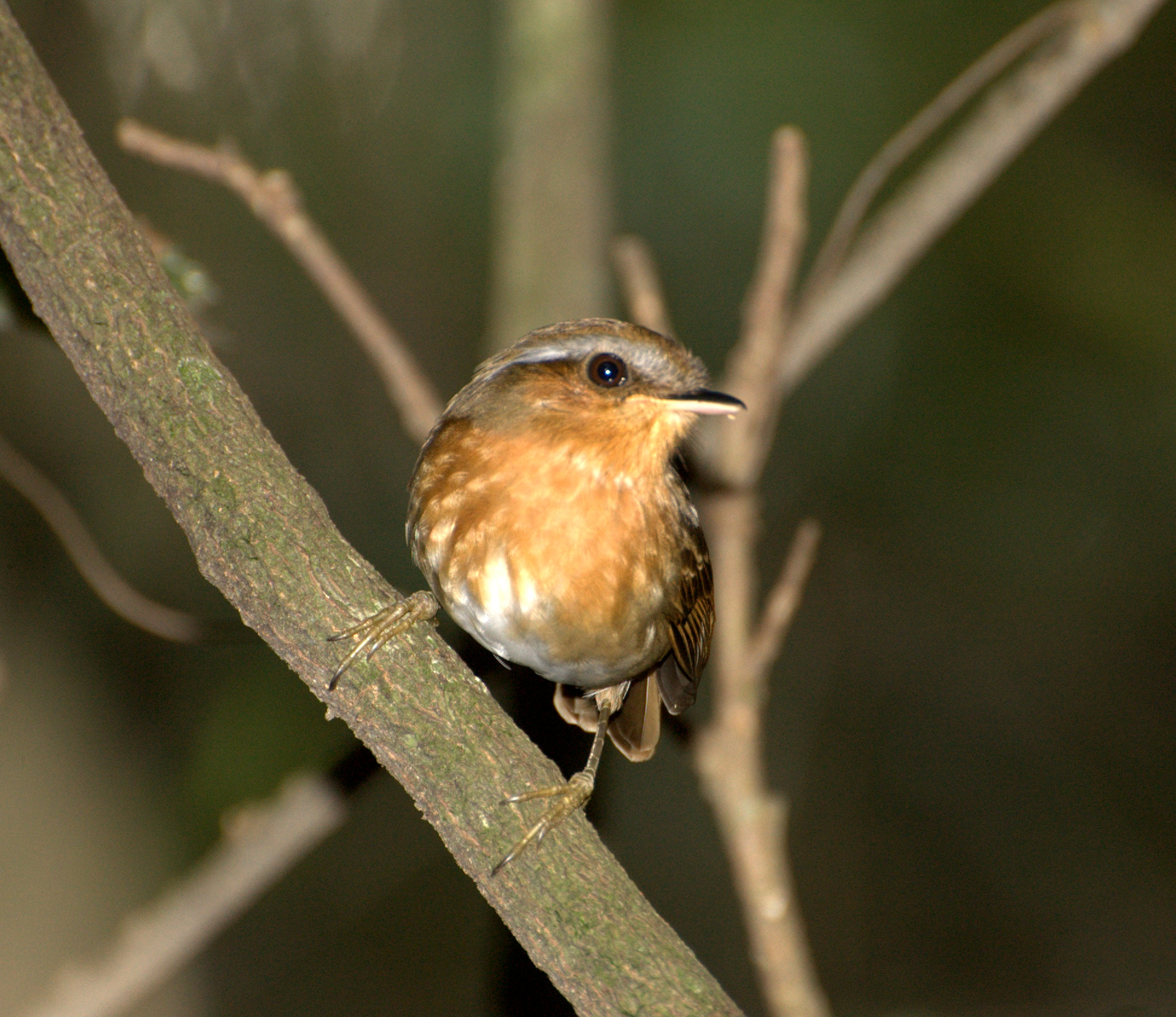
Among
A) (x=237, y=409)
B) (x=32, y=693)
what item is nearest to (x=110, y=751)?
(x=32, y=693)

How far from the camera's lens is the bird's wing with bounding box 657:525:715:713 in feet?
10.8

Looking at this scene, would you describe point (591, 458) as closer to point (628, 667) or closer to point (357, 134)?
point (628, 667)

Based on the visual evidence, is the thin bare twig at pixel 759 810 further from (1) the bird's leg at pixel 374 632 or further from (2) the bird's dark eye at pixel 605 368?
(1) the bird's leg at pixel 374 632

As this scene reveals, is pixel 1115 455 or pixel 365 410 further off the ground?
pixel 365 410

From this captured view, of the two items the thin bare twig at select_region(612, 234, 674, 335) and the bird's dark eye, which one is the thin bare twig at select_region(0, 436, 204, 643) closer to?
the bird's dark eye

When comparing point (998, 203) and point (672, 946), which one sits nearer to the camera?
point (672, 946)

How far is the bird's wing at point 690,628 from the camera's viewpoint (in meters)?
3.28

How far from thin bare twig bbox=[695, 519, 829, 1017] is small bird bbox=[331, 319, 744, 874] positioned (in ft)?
1.08

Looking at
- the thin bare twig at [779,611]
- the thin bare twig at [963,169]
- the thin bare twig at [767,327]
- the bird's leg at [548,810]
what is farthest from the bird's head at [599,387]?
the bird's leg at [548,810]

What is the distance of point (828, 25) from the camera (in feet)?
28.0

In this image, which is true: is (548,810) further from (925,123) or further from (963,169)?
(925,123)

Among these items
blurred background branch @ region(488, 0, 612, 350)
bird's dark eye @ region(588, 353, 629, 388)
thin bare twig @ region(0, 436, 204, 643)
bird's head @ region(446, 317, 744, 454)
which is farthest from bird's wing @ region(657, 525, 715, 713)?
thin bare twig @ region(0, 436, 204, 643)

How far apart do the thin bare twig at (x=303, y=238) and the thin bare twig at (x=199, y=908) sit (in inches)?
48.9

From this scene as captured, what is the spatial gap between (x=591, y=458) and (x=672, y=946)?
3.95 ft
